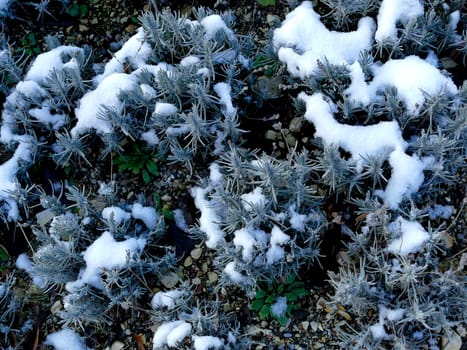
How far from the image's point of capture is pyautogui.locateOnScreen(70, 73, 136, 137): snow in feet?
10.1

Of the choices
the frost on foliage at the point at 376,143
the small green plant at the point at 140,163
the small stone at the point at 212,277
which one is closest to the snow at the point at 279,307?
the small stone at the point at 212,277

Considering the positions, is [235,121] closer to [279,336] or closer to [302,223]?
[302,223]

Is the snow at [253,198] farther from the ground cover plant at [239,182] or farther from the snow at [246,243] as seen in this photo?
the snow at [246,243]

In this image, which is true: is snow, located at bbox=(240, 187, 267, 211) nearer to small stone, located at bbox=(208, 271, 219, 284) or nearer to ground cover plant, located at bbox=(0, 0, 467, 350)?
ground cover plant, located at bbox=(0, 0, 467, 350)

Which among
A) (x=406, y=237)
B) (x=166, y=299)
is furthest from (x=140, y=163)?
(x=406, y=237)

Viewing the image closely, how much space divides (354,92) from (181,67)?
102 cm

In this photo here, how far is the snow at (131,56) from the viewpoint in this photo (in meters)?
3.21

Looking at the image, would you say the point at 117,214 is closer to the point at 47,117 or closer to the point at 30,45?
the point at 47,117

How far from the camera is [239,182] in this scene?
2.80 m

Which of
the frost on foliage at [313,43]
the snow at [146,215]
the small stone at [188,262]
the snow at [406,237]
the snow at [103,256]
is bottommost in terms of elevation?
the small stone at [188,262]

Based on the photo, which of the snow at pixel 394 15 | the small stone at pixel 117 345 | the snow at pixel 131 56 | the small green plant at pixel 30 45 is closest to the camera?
the small stone at pixel 117 345

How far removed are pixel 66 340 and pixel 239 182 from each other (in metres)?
1.36

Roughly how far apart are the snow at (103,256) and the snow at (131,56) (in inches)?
42.2

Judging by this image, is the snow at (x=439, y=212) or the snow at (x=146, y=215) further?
the snow at (x=146, y=215)
